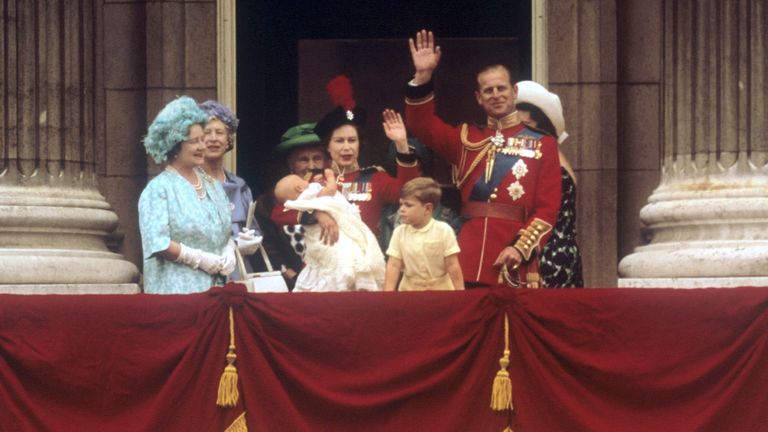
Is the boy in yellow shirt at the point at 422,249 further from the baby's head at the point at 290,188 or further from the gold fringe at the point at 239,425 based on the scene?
the gold fringe at the point at 239,425

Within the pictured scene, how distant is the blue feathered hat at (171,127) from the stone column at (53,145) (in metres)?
1.55

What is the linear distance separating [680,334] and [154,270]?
9.31 ft

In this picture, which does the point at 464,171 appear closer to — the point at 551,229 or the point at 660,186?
the point at 551,229

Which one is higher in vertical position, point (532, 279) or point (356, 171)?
point (356, 171)

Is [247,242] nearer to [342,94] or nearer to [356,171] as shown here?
[356,171]

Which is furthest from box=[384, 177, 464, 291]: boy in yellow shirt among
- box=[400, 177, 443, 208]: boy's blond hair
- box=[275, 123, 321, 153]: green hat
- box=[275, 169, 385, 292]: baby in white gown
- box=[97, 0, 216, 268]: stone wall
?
box=[97, 0, 216, 268]: stone wall

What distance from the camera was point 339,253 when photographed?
11312 mm

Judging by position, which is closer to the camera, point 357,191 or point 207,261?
point 207,261

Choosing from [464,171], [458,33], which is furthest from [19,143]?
[458,33]

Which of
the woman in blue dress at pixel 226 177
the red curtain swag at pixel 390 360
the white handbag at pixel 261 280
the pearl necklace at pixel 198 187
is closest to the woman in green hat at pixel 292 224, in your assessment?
the woman in blue dress at pixel 226 177

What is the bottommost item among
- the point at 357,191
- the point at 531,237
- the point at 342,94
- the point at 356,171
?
the point at 531,237

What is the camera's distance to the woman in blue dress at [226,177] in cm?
1177

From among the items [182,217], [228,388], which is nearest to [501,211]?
[182,217]

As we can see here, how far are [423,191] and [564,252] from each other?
1078 mm
